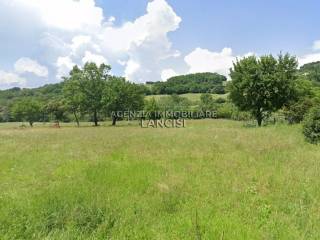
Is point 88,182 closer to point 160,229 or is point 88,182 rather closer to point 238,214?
point 160,229

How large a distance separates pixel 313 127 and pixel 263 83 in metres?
14.1

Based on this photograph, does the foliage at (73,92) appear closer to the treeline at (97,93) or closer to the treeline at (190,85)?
the treeline at (97,93)

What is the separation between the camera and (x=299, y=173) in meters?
8.46

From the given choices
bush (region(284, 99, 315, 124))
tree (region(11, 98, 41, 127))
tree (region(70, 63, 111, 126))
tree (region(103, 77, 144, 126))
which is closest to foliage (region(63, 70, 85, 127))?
tree (region(70, 63, 111, 126))

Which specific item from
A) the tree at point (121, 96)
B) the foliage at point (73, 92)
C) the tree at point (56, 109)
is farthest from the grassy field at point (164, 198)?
the tree at point (56, 109)

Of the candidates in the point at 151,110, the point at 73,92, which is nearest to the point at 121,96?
the point at 73,92

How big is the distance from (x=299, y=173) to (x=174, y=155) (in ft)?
16.7

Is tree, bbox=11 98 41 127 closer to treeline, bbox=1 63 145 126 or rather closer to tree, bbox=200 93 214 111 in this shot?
treeline, bbox=1 63 145 126

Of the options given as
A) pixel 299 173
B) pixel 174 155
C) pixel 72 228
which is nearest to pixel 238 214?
pixel 72 228

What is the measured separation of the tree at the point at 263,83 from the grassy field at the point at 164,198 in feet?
61.2

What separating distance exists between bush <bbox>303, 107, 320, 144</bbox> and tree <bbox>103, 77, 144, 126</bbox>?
38232mm

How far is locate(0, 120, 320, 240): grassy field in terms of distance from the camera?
16.0 feet

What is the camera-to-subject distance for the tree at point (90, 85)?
51.2 meters

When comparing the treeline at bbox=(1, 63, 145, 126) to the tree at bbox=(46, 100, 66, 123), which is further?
the tree at bbox=(46, 100, 66, 123)
